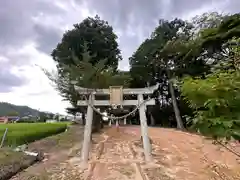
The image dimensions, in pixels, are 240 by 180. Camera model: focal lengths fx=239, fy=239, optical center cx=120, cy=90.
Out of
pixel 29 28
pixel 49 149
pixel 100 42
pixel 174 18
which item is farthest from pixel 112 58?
pixel 49 149

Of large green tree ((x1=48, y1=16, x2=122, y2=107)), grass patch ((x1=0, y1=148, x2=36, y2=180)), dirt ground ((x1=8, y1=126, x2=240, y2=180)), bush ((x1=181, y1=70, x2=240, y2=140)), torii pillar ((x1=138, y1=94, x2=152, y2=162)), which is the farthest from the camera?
large green tree ((x1=48, y1=16, x2=122, y2=107))

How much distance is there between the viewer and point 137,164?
21.0 ft

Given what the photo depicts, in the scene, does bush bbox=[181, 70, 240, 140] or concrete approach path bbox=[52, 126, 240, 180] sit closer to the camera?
bush bbox=[181, 70, 240, 140]

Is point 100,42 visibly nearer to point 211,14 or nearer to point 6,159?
point 211,14

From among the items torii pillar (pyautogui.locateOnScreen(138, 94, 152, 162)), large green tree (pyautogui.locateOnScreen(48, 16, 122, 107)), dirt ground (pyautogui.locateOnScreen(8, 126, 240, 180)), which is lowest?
dirt ground (pyautogui.locateOnScreen(8, 126, 240, 180))

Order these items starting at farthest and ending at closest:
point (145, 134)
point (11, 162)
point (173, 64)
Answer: point (173, 64) < point (145, 134) < point (11, 162)

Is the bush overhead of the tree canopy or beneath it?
beneath

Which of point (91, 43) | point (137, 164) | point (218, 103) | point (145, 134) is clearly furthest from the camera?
point (91, 43)

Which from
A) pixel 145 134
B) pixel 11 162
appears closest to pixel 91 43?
pixel 145 134

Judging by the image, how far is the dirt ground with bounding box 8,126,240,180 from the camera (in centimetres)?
546

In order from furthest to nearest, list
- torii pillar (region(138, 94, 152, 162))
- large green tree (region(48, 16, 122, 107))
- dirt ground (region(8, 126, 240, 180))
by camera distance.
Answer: large green tree (region(48, 16, 122, 107)), torii pillar (region(138, 94, 152, 162)), dirt ground (region(8, 126, 240, 180))

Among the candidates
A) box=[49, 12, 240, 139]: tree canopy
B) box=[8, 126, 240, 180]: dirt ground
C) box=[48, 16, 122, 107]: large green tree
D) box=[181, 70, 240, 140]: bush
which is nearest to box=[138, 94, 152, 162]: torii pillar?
box=[8, 126, 240, 180]: dirt ground

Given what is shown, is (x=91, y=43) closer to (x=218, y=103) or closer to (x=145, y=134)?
(x=145, y=134)

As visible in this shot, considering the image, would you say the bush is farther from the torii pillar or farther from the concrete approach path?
the torii pillar
